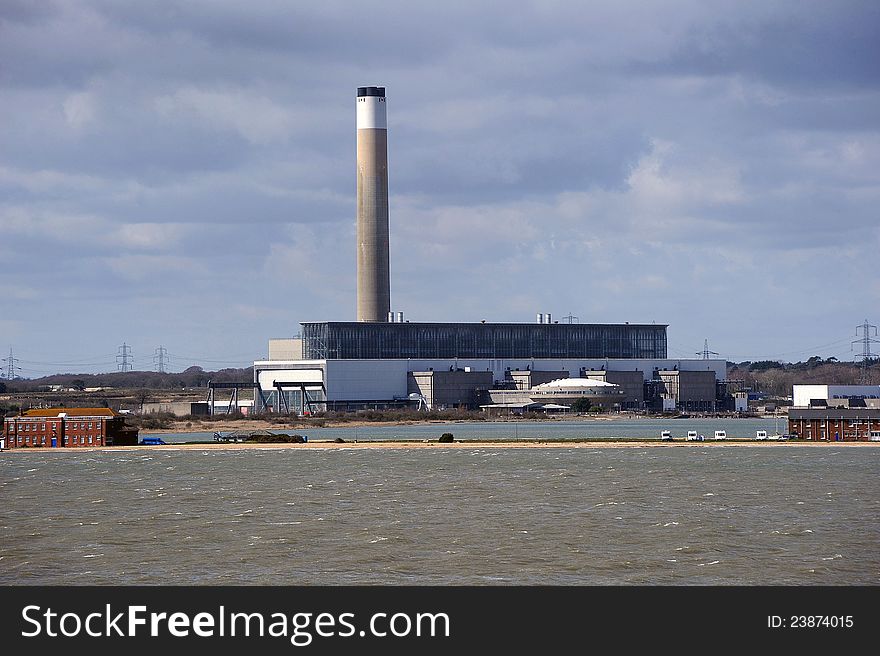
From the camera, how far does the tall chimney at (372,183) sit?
18625 cm

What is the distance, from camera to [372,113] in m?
189

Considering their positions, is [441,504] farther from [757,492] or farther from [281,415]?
[281,415]

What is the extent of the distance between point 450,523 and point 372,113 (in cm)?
13754

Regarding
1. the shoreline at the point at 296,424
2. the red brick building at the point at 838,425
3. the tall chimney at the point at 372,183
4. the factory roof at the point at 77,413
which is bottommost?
the shoreline at the point at 296,424

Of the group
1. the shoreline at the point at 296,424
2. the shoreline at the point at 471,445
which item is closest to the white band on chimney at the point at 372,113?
the shoreline at the point at 296,424

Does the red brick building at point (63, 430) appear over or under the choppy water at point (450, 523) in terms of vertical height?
over

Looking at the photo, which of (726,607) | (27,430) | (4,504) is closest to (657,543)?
(726,607)

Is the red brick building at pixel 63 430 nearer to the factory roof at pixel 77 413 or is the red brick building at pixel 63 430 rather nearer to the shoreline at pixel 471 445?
the factory roof at pixel 77 413

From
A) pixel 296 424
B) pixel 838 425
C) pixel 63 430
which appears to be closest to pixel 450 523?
pixel 838 425

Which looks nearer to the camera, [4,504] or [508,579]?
[508,579]

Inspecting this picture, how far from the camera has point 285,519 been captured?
5897 centimetres

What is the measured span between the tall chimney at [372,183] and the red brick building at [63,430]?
201 feet

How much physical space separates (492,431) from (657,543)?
11146 cm

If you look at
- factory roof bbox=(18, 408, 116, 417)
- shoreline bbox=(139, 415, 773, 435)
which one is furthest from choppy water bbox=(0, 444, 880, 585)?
shoreline bbox=(139, 415, 773, 435)
